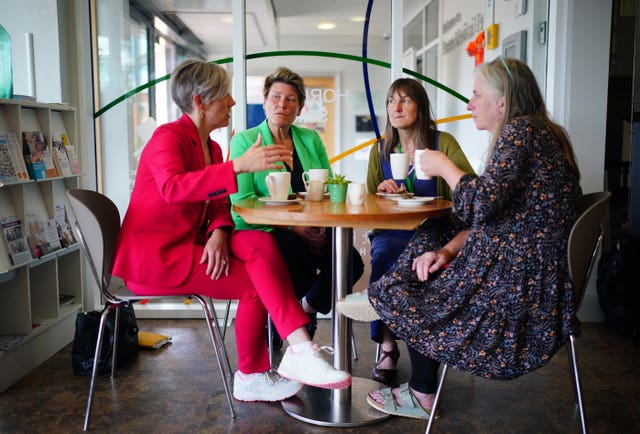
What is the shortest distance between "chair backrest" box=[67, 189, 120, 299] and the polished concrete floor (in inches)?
19.9

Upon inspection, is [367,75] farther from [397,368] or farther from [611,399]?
[611,399]

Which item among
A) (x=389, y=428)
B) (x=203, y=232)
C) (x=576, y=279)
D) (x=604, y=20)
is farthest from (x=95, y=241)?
(x=604, y=20)

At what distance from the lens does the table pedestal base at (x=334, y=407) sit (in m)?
2.27

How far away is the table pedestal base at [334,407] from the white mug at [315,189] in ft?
2.48

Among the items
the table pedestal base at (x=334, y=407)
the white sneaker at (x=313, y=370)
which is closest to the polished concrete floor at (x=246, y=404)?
the table pedestal base at (x=334, y=407)

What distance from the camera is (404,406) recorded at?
2324 mm

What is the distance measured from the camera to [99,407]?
243cm

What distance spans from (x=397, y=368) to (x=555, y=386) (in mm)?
686

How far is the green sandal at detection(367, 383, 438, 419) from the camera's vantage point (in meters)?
2.29

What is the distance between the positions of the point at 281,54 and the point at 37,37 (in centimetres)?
130

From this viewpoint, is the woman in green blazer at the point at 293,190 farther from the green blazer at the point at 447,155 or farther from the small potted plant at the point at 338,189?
the small potted plant at the point at 338,189

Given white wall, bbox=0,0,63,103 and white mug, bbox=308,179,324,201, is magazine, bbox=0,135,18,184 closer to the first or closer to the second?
white wall, bbox=0,0,63,103

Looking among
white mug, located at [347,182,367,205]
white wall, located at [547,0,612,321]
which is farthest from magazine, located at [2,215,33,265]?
white wall, located at [547,0,612,321]

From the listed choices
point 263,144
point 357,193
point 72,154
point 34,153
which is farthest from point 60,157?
point 357,193
